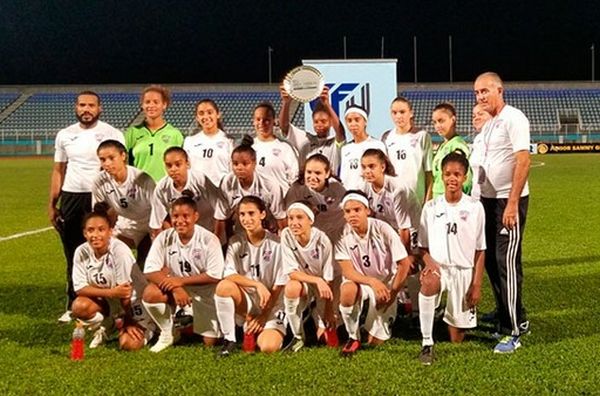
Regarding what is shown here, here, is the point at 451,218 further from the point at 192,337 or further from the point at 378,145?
the point at 192,337

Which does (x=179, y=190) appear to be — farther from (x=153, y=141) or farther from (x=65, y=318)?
(x=65, y=318)

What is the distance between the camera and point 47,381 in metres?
4.01

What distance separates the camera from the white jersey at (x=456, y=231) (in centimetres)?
451

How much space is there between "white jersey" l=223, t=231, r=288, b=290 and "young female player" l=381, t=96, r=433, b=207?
137 cm

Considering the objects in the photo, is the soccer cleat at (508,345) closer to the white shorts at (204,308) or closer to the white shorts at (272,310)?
the white shorts at (272,310)

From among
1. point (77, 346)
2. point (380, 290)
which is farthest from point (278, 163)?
point (77, 346)

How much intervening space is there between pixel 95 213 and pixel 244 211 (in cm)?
107

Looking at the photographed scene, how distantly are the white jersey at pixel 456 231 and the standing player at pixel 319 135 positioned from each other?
1.33 m

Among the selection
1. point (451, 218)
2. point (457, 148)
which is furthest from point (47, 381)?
point (457, 148)

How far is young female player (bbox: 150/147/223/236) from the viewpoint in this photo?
4.88 meters

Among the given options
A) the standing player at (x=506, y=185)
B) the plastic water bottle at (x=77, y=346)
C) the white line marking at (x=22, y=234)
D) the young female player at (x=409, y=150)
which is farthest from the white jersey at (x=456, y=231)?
the white line marking at (x=22, y=234)

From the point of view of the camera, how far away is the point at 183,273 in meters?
4.80

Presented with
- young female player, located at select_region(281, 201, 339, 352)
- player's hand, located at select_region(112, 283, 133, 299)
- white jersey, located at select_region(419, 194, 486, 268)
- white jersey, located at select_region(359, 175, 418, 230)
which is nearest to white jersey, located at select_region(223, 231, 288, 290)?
young female player, located at select_region(281, 201, 339, 352)

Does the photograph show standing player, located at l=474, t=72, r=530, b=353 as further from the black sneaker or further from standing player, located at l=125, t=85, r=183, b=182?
standing player, located at l=125, t=85, r=183, b=182
